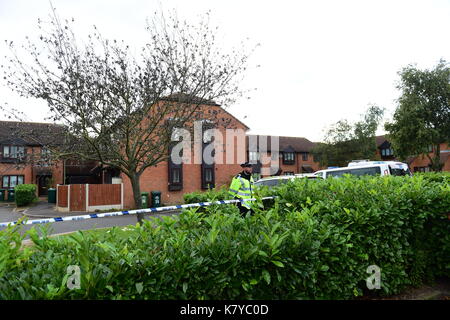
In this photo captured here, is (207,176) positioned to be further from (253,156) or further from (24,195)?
(24,195)

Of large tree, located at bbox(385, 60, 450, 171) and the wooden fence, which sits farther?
large tree, located at bbox(385, 60, 450, 171)

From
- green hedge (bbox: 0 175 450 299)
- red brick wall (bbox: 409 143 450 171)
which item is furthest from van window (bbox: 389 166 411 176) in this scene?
red brick wall (bbox: 409 143 450 171)

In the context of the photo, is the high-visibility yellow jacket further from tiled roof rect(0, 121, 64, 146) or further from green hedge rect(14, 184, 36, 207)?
green hedge rect(14, 184, 36, 207)

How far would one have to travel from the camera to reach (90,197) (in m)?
20.9

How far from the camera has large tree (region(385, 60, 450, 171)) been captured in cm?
2644

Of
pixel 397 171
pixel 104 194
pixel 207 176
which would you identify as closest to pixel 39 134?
pixel 397 171

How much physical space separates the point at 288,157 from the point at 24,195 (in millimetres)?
30141

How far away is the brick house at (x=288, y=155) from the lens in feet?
116

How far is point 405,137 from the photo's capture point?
2670 centimetres

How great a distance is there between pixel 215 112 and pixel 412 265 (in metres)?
6.26

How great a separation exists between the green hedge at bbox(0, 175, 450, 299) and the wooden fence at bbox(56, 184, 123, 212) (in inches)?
758
